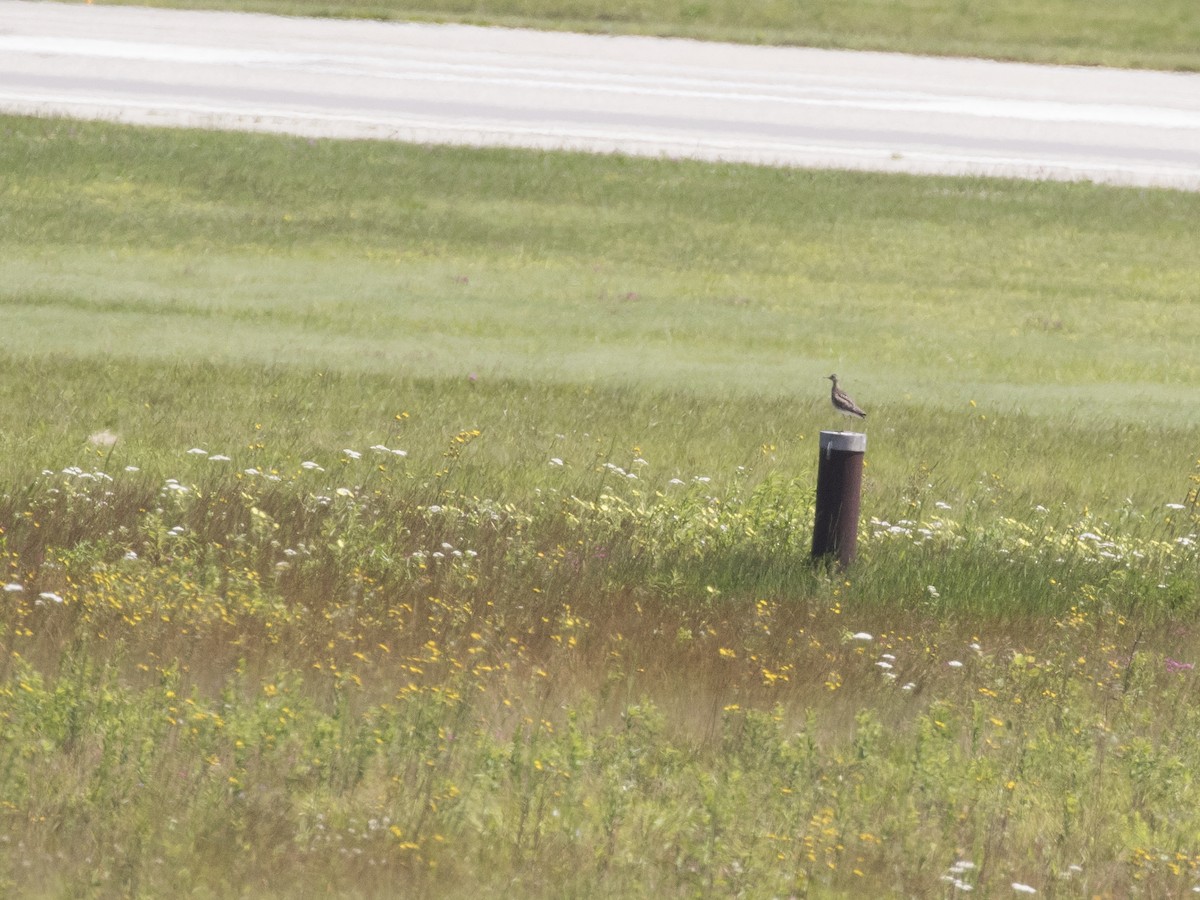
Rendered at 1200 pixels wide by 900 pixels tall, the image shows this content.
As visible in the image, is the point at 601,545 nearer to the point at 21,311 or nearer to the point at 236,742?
the point at 236,742

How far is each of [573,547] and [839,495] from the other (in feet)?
4.21

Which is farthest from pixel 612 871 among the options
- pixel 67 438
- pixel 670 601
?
pixel 67 438

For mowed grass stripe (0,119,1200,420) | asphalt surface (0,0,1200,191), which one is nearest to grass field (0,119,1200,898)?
mowed grass stripe (0,119,1200,420)

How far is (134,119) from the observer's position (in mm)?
20641

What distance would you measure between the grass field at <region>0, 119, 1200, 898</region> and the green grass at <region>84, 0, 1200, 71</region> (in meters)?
6.09

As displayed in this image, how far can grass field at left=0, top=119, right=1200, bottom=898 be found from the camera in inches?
237

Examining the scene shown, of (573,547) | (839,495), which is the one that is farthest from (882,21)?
(839,495)

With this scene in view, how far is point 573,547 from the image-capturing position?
940cm

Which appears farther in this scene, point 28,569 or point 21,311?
point 21,311

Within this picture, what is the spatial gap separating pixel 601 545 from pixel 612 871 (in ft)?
12.2

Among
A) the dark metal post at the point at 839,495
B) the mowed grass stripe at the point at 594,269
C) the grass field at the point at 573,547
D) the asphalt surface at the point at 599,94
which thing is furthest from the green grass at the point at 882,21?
the dark metal post at the point at 839,495

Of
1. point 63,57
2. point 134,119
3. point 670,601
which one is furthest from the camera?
point 63,57

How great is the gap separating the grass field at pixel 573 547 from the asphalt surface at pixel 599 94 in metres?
1.90

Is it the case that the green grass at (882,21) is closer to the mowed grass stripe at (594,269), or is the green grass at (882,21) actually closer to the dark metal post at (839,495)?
the mowed grass stripe at (594,269)
